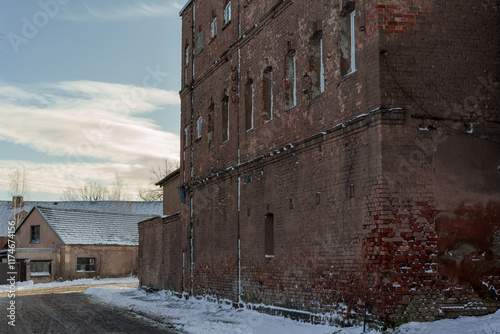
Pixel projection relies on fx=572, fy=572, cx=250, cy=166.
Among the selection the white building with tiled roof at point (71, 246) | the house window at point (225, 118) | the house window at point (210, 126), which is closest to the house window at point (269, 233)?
the house window at point (225, 118)

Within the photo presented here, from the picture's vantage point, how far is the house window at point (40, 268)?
45484 mm

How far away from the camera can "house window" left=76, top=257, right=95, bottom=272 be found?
4691 centimetres

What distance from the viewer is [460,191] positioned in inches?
429

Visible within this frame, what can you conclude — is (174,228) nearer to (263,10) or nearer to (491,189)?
(263,10)

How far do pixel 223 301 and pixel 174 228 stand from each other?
23.1 ft

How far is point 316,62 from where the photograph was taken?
45.8ft

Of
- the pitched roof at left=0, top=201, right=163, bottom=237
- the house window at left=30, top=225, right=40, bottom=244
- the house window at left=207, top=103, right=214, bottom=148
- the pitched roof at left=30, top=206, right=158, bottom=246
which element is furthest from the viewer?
the pitched roof at left=0, top=201, right=163, bottom=237

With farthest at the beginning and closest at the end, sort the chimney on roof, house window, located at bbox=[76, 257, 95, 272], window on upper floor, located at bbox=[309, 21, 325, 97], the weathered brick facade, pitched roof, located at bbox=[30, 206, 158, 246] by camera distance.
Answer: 1. the chimney on roof
2. pitched roof, located at bbox=[30, 206, 158, 246]
3. house window, located at bbox=[76, 257, 95, 272]
4. window on upper floor, located at bbox=[309, 21, 325, 97]
5. the weathered brick facade

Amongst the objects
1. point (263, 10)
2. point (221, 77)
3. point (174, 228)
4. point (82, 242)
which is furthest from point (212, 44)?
point (82, 242)

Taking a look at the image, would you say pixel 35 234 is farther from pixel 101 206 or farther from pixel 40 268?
pixel 101 206

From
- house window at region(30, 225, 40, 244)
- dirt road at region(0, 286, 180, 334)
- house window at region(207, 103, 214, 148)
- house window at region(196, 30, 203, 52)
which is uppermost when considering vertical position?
house window at region(196, 30, 203, 52)

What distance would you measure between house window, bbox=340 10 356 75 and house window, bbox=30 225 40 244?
41276 mm

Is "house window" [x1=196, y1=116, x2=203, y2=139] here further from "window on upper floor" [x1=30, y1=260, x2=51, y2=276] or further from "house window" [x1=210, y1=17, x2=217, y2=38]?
"window on upper floor" [x1=30, y1=260, x2=51, y2=276]

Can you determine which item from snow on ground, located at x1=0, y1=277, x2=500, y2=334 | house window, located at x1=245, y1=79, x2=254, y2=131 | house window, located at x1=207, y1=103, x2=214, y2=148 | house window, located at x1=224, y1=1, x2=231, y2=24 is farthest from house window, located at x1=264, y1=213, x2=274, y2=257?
house window, located at x1=224, y1=1, x2=231, y2=24
